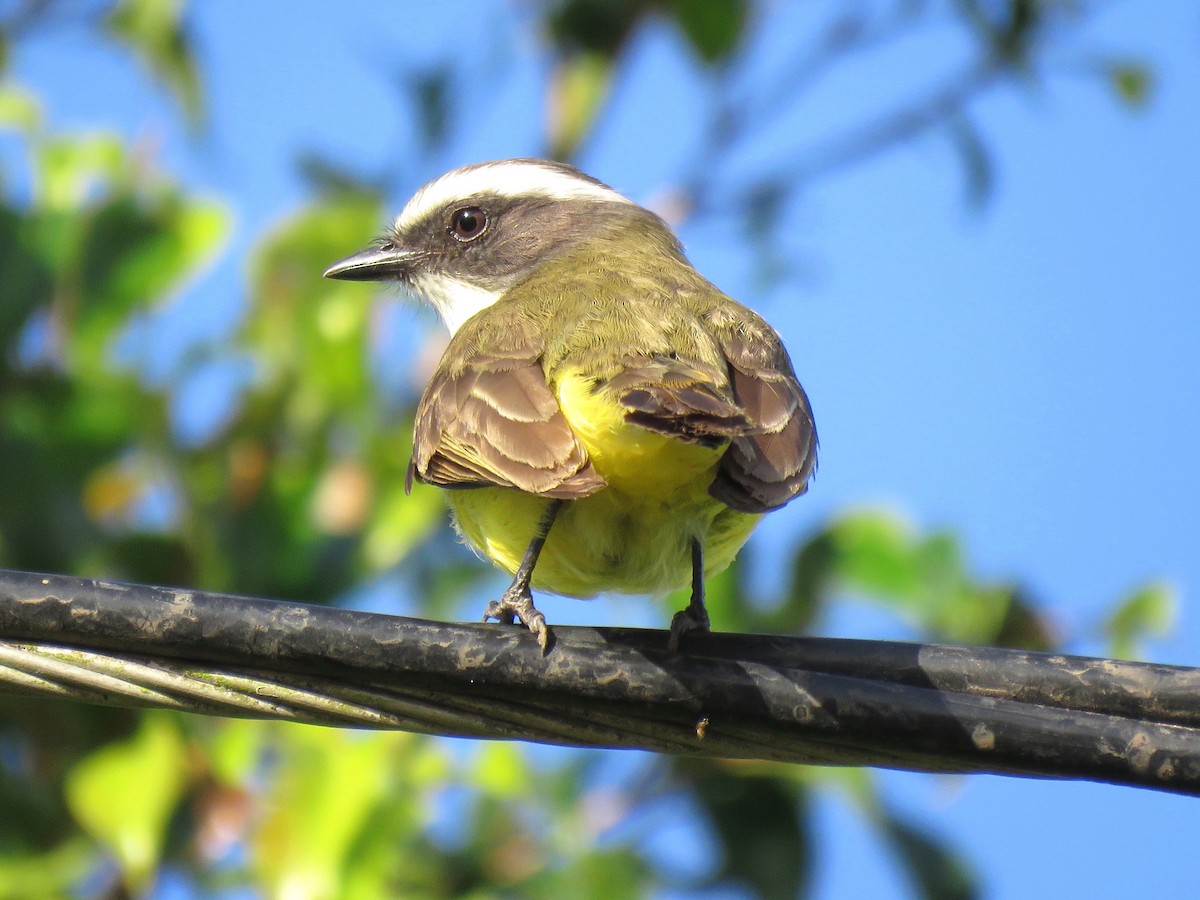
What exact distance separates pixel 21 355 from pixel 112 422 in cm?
41

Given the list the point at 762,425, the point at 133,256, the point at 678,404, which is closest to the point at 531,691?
the point at 678,404

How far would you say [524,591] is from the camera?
10.3 ft

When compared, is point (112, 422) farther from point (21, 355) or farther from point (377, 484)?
point (377, 484)

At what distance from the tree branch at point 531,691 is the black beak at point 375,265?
2.82 metres

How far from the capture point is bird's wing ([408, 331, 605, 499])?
286 cm

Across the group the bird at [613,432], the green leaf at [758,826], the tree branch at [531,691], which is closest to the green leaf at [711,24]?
the bird at [613,432]

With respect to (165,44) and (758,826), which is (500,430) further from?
(165,44)

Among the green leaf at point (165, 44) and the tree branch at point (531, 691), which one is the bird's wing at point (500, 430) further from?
the green leaf at point (165, 44)

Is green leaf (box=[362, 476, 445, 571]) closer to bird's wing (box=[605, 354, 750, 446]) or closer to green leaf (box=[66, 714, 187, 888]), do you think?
green leaf (box=[66, 714, 187, 888])

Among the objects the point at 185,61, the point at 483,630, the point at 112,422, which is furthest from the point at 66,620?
the point at 185,61

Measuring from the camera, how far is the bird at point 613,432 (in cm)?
286

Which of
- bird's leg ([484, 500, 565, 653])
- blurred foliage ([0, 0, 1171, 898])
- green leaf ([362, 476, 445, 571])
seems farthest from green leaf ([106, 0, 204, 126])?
bird's leg ([484, 500, 565, 653])

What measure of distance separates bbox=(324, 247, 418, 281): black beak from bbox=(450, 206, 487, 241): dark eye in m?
0.16

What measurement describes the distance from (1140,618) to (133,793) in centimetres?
270
